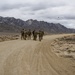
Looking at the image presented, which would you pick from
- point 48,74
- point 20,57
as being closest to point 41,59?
point 20,57

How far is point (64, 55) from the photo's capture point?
813 inches

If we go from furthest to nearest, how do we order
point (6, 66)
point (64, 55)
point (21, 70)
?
1. point (64, 55)
2. point (6, 66)
3. point (21, 70)

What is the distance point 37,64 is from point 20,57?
264 centimetres

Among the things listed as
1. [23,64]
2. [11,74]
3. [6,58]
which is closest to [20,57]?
[6,58]

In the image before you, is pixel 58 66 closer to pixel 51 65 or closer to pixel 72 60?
pixel 51 65

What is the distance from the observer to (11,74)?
13.2 metres

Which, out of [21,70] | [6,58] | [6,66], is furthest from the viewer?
[6,58]

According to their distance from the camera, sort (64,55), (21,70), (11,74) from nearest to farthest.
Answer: (11,74) < (21,70) < (64,55)

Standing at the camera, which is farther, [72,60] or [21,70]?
[72,60]

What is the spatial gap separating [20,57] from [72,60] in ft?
12.1

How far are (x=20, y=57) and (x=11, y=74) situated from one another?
509cm

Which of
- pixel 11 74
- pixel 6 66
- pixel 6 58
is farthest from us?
pixel 6 58

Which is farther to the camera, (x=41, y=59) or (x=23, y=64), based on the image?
(x=41, y=59)

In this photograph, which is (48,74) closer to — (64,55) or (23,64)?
(23,64)
